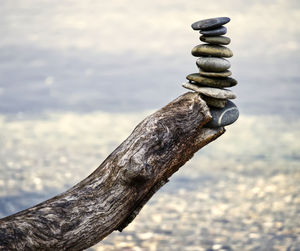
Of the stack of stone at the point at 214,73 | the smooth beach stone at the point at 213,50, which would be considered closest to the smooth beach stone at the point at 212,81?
the stack of stone at the point at 214,73

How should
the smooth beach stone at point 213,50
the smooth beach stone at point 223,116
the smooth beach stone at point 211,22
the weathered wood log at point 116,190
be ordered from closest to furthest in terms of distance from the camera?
the weathered wood log at point 116,190, the smooth beach stone at point 211,22, the smooth beach stone at point 213,50, the smooth beach stone at point 223,116

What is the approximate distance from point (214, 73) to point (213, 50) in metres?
0.28

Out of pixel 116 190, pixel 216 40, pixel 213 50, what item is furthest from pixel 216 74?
pixel 116 190

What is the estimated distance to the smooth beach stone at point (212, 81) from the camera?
6168 millimetres

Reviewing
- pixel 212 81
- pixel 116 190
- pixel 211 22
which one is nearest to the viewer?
pixel 116 190

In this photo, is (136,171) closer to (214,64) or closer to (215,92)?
(215,92)

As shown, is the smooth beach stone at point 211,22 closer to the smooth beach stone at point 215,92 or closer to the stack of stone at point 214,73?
the stack of stone at point 214,73

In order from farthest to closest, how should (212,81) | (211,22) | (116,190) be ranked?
(212,81), (211,22), (116,190)

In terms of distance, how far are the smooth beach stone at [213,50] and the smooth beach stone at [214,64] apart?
0.20 ft

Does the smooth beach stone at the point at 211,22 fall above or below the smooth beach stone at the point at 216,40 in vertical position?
above

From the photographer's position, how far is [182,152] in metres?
6.04

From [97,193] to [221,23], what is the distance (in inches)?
97.8

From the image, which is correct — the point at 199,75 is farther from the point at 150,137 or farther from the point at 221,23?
the point at 150,137

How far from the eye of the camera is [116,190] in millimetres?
5656
